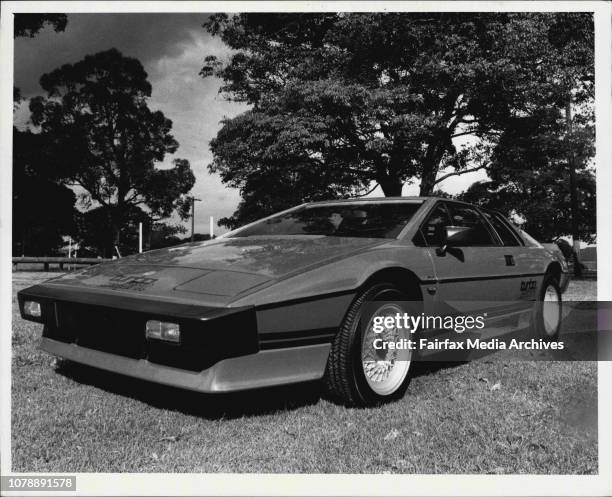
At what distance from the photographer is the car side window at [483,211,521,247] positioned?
144 inches

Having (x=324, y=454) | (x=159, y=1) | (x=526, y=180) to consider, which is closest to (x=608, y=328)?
(x=324, y=454)

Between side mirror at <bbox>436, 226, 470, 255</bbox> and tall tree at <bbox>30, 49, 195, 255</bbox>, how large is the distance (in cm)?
169

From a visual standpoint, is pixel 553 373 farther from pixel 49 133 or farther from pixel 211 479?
pixel 49 133

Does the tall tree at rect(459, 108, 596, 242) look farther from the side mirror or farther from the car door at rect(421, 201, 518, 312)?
the side mirror

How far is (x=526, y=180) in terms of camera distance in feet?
26.6

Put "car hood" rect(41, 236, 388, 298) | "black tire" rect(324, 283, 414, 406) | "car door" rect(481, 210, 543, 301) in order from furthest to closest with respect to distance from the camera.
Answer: "car door" rect(481, 210, 543, 301), "black tire" rect(324, 283, 414, 406), "car hood" rect(41, 236, 388, 298)

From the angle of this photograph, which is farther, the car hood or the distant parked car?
the car hood

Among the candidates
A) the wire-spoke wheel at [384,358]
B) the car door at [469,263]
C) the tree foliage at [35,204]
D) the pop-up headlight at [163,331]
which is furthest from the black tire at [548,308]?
the tree foliage at [35,204]

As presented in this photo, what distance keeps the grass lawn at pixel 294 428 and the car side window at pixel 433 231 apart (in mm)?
763

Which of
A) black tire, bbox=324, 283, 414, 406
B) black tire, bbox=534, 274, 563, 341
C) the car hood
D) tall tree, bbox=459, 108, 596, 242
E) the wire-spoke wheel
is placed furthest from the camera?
tall tree, bbox=459, 108, 596, 242

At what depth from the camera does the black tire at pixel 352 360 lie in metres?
2.28

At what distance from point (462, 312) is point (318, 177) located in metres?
6.17

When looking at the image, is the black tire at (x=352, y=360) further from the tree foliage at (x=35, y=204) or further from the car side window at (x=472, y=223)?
the tree foliage at (x=35, y=204)

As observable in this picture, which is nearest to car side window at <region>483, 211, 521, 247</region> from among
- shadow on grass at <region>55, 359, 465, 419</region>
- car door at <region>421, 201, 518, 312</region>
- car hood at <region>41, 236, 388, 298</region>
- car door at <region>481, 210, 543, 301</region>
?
car door at <region>481, 210, 543, 301</region>
